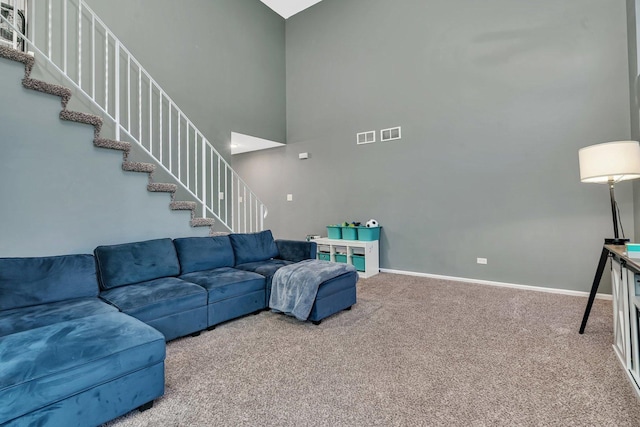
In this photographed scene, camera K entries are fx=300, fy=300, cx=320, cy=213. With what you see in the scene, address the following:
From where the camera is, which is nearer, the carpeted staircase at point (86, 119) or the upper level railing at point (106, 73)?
the carpeted staircase at point (86, 119)

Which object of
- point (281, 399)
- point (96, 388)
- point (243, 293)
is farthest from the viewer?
point (243, 293)

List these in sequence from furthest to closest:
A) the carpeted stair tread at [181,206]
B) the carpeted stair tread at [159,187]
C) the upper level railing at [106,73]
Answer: the carpeted stair tread at [181,206], the carpeted stair tread at [159,187], the upper level railing at [106,73]

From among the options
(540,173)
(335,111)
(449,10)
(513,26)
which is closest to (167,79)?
(335,111)

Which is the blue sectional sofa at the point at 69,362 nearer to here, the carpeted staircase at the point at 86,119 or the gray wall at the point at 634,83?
the carpeted staircase at the point at 86,119

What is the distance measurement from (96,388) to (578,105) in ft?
17.2

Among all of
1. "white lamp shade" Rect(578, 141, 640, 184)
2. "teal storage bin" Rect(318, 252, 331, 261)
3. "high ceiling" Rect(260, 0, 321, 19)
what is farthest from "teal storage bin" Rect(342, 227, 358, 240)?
"high ceiling" Rect(260, 0, 321, 19)

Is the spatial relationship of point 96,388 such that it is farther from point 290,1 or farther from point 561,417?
point 290,1

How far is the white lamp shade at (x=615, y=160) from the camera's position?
Result: 7.45 ft

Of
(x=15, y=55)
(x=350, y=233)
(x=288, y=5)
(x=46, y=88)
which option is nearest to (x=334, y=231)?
(x=350, y=233)

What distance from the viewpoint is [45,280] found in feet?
7.52

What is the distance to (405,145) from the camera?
4.91 m

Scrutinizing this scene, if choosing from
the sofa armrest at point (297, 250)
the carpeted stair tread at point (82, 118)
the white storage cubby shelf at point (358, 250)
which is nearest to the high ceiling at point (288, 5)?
the carpeted stair tread at point (82, 118)

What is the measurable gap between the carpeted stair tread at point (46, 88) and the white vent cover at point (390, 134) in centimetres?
414

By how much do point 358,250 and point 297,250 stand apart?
145 centimetres
